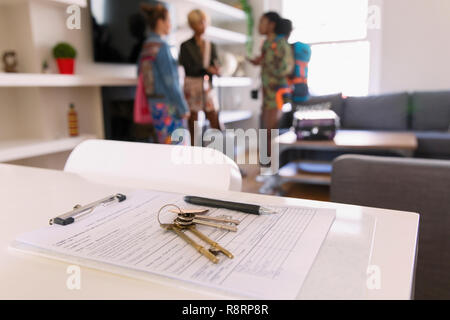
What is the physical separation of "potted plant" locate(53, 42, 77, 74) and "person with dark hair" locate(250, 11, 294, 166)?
1.36 meters

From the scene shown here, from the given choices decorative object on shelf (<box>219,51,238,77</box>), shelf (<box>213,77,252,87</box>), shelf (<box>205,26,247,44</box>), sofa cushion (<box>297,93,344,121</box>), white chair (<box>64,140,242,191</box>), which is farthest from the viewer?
decorative object on shelf (<box>219,51,238,77</box>)

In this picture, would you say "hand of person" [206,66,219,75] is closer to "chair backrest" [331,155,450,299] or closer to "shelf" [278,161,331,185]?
"shelf" [278,161,331,185]

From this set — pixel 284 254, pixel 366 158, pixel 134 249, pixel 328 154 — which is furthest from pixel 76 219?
pixel 328 154

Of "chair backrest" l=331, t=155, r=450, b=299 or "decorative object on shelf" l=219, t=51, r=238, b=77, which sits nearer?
"chair backrest" l=331, t=155, r=450, b=299

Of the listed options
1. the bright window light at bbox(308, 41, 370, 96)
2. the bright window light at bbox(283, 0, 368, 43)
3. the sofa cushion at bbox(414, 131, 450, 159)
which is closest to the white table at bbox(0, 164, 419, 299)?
the sofa cushion at bbox(414, 131, 450, 159)

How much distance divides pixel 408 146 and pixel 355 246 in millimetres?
2300

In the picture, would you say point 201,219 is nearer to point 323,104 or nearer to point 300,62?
point 300,62

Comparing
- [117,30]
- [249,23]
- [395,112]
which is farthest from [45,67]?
[395,112]

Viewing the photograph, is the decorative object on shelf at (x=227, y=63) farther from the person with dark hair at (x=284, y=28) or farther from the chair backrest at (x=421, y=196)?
the chair backrest at (x=421, y=196)

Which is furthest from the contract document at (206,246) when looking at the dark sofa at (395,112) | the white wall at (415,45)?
the white wall at (415,45)

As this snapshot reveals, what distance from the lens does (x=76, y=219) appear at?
1.65ft

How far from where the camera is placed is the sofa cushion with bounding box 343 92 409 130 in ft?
11.7

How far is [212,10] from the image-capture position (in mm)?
3830

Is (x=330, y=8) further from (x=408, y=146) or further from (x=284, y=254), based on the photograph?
(x=284, y=254)
